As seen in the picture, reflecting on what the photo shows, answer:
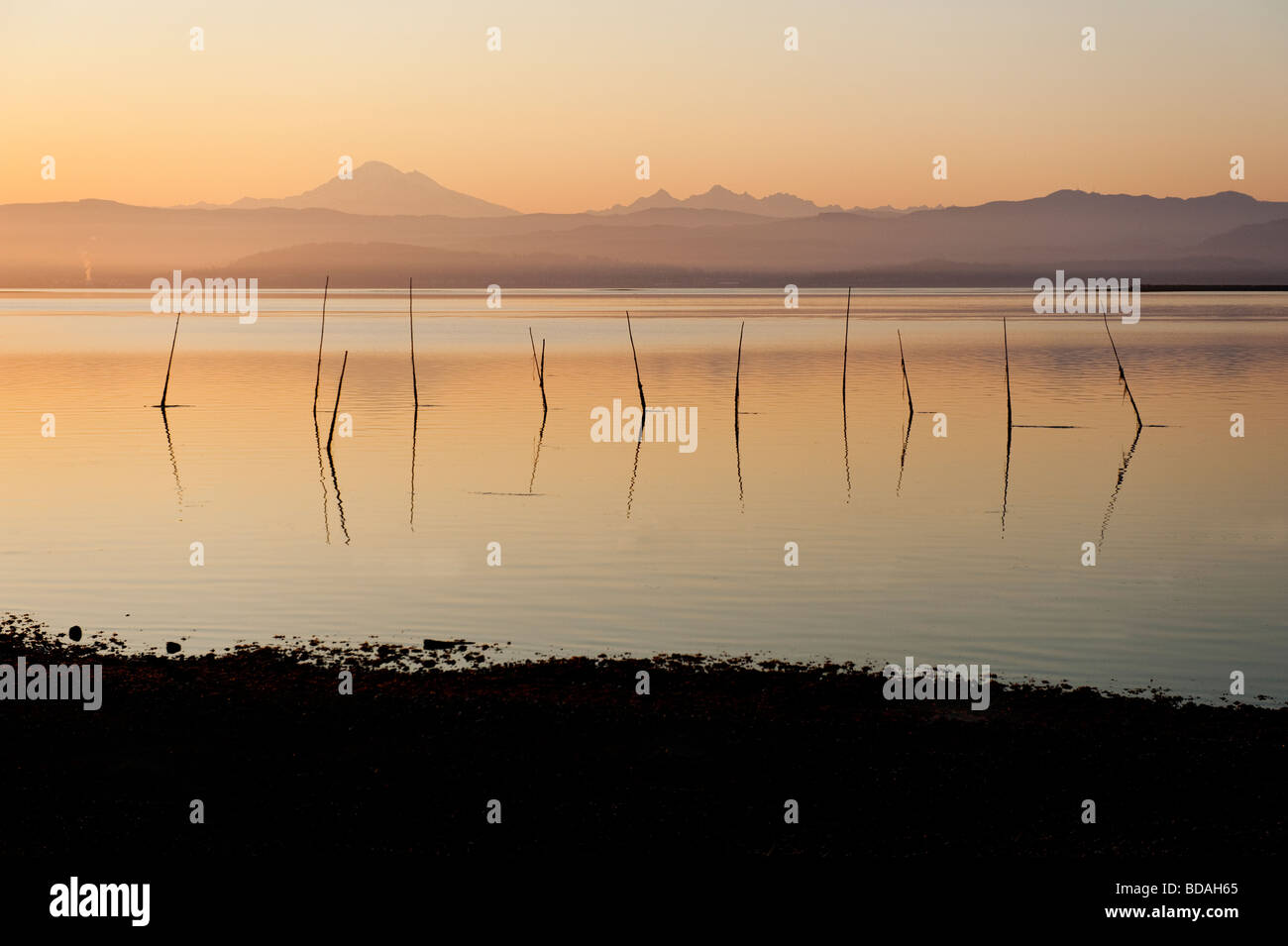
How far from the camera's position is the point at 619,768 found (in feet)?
39.4

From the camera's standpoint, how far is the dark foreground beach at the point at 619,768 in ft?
34.4

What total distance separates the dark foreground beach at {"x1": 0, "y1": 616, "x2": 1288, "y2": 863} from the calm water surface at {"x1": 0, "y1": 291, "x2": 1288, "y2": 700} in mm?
3257

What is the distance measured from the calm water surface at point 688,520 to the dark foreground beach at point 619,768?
326 centimetres

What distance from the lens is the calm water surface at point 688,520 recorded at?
20.0 meters

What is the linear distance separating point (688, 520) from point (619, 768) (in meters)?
18.8

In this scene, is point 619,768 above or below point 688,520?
below

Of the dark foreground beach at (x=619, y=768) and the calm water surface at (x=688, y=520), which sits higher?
the calm water surface at (x=688, y=520)

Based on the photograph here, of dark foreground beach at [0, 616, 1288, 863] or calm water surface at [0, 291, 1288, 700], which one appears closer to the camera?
dark foreground beach at [0, 616, 1288, 863]

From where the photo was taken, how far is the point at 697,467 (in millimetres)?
40469

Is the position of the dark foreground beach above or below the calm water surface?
below

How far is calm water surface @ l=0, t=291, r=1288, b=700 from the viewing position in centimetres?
1997

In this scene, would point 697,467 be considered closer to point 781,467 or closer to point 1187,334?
point 781,467

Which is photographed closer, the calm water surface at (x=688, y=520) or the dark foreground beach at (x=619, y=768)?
the dark foreground beach at (x=619, y=768)

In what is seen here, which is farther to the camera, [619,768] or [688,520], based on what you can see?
[688,520]
